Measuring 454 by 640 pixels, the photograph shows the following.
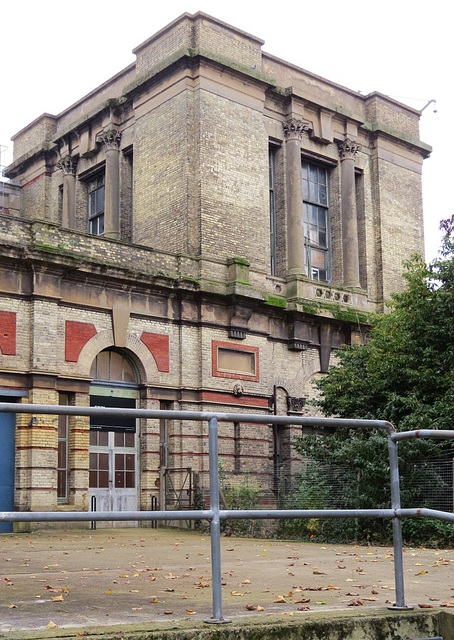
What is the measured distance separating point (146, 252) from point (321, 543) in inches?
480

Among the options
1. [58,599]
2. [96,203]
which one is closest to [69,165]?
[96,203]

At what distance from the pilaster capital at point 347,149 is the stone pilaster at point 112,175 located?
7818 millimetres

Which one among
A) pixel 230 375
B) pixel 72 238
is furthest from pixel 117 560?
pixel 230 375

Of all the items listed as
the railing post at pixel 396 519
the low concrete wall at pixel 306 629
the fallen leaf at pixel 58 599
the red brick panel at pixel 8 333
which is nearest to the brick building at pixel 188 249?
the red brick panel at pixel 8 333

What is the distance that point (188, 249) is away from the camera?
80.9 ft

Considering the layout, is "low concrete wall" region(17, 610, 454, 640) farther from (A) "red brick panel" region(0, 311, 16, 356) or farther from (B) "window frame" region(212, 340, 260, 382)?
(B) "window frame" region(212, 340, 260, 382)

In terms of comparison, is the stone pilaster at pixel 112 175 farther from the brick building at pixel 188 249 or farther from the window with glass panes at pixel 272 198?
the window with glass panes at pixel 272 198

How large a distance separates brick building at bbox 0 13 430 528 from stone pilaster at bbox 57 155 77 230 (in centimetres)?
5

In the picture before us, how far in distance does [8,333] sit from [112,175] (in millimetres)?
9525

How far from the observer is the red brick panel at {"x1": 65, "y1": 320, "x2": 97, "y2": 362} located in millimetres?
21609

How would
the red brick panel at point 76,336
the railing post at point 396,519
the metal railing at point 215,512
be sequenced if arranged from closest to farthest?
the metal railing at point 215,512 < the railing post at point 396,519 < the red brick panel at point 76,336

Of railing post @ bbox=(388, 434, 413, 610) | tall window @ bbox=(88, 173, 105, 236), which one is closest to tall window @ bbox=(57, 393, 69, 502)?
tall window @ bbox=(88, 173, 105, 236)

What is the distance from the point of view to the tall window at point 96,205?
29781 millimetres

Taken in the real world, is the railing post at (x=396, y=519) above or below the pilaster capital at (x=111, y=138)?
below
